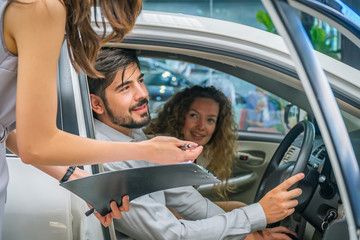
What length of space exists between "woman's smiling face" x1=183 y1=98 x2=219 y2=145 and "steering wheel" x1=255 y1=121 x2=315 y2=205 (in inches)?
17.8

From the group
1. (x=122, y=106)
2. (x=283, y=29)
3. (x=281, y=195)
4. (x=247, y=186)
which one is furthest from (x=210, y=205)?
(x=283, y=29)

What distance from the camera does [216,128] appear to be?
8.16 ft

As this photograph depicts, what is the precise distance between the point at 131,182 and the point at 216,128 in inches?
47.6

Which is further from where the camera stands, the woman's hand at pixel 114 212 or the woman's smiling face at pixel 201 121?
the woman's smiling face at pixel 201 121

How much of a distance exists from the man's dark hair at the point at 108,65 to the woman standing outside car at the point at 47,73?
2.27 ft

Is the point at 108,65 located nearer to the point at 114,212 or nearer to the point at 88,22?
the point at 114,212

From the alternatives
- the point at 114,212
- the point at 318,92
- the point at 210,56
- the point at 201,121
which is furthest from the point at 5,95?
the point at 201,121

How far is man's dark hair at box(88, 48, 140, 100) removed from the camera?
69.6 inches

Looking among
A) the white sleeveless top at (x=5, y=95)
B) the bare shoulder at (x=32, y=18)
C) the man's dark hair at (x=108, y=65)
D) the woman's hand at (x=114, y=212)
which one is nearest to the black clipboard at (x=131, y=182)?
the woman's hand at (x=114, y=212)

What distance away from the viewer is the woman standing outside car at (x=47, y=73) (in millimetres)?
890

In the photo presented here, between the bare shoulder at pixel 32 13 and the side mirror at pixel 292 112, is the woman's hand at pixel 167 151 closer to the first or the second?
the bare shoulder at pixel 32 13

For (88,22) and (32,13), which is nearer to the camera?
(32,13)

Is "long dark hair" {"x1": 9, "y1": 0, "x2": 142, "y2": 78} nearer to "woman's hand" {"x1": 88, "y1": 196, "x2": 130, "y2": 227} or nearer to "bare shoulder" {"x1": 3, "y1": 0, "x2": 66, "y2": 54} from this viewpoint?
"bare shoulder" {"x1": 3, "y1": 0, "x2": 66, "y2": 54}

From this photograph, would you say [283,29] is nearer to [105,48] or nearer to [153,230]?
[153,230]
